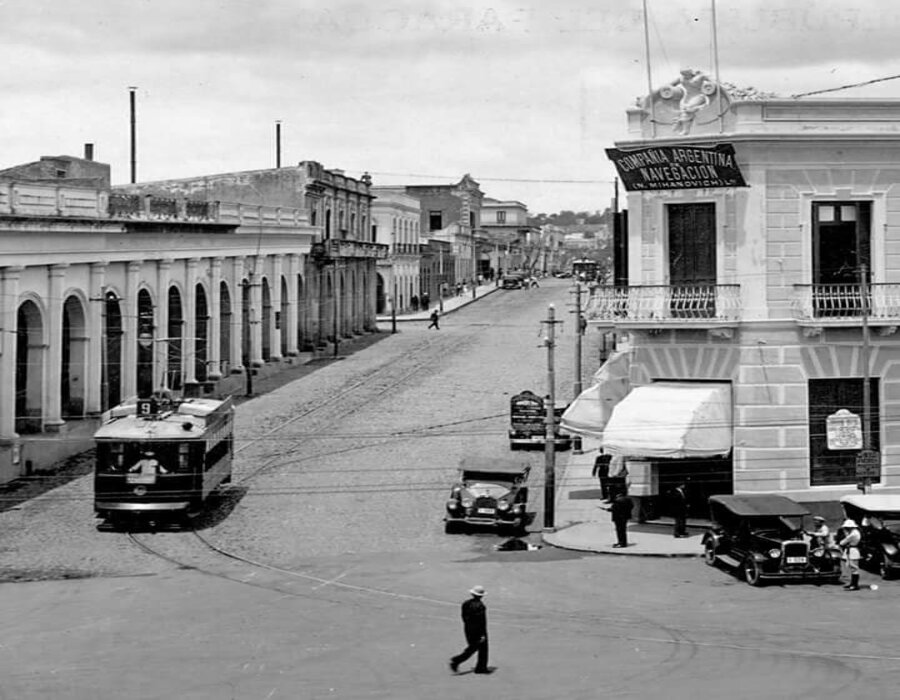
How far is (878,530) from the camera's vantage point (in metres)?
25.7

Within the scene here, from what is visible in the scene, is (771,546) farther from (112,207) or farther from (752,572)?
(112,207)

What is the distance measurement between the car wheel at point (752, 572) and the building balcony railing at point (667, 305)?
6877 mm

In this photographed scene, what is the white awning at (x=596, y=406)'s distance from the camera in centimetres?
3369

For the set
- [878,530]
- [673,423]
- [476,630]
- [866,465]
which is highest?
[673,423]

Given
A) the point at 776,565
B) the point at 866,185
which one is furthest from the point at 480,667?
the point at 866,185

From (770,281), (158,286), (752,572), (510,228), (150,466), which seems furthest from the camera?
(510,228)

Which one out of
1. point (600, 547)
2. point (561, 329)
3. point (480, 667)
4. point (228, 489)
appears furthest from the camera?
point (561, 329)

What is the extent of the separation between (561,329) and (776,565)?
53862 mm

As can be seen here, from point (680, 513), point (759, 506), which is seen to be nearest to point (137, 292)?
point (680, 513)

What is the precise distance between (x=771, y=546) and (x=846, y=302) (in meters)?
7.84

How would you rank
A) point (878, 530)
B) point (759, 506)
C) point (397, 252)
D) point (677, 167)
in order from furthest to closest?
1. point (397, 252)
2. point (677, 167)
3. point (878, 530)
4. point (759, 506)

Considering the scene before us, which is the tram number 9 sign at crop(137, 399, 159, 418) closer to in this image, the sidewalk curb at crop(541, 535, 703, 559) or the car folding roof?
the sidewalk curb at crop(541, 535, 703, 559)

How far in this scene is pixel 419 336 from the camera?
8012cm

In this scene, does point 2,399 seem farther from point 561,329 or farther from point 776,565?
point 561,329
